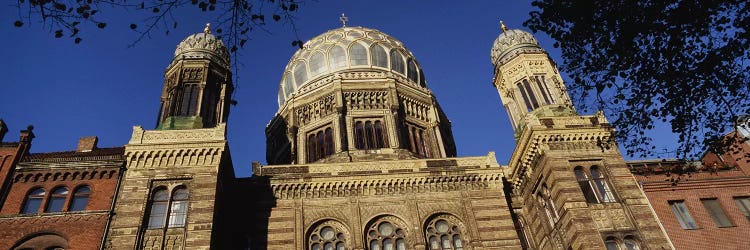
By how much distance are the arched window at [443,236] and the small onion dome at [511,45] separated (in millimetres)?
10878

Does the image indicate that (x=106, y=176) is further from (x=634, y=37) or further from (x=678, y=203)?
(x=678, y=203)

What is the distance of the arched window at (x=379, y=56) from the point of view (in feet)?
117

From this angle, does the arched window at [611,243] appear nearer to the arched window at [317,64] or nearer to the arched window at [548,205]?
the arched window at [548,205]

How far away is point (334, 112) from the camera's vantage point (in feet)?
103

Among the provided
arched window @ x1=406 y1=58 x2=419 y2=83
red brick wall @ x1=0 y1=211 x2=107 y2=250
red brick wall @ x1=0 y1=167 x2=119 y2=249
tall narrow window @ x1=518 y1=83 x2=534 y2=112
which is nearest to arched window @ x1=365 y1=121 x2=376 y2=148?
arched window @ x1=406 y1=58 x2=419 y2=83

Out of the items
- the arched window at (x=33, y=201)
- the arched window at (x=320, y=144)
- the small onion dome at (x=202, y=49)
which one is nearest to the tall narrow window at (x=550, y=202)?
the arched window at (x=320, y=144)

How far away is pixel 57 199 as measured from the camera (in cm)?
2108

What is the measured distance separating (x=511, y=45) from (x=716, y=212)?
12.8 metres

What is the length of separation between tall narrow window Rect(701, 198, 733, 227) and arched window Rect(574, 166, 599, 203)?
5.55 meters

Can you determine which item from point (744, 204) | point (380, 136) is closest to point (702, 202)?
point (744, 204)

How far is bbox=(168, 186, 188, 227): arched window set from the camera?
1983 cm

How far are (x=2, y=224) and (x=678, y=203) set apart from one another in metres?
26.6

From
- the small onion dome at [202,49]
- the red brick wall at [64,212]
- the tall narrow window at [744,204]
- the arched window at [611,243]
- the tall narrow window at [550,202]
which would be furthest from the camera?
the small onion dome at [202,49]

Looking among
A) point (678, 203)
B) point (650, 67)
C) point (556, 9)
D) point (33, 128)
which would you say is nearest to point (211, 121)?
point (33, 128)
